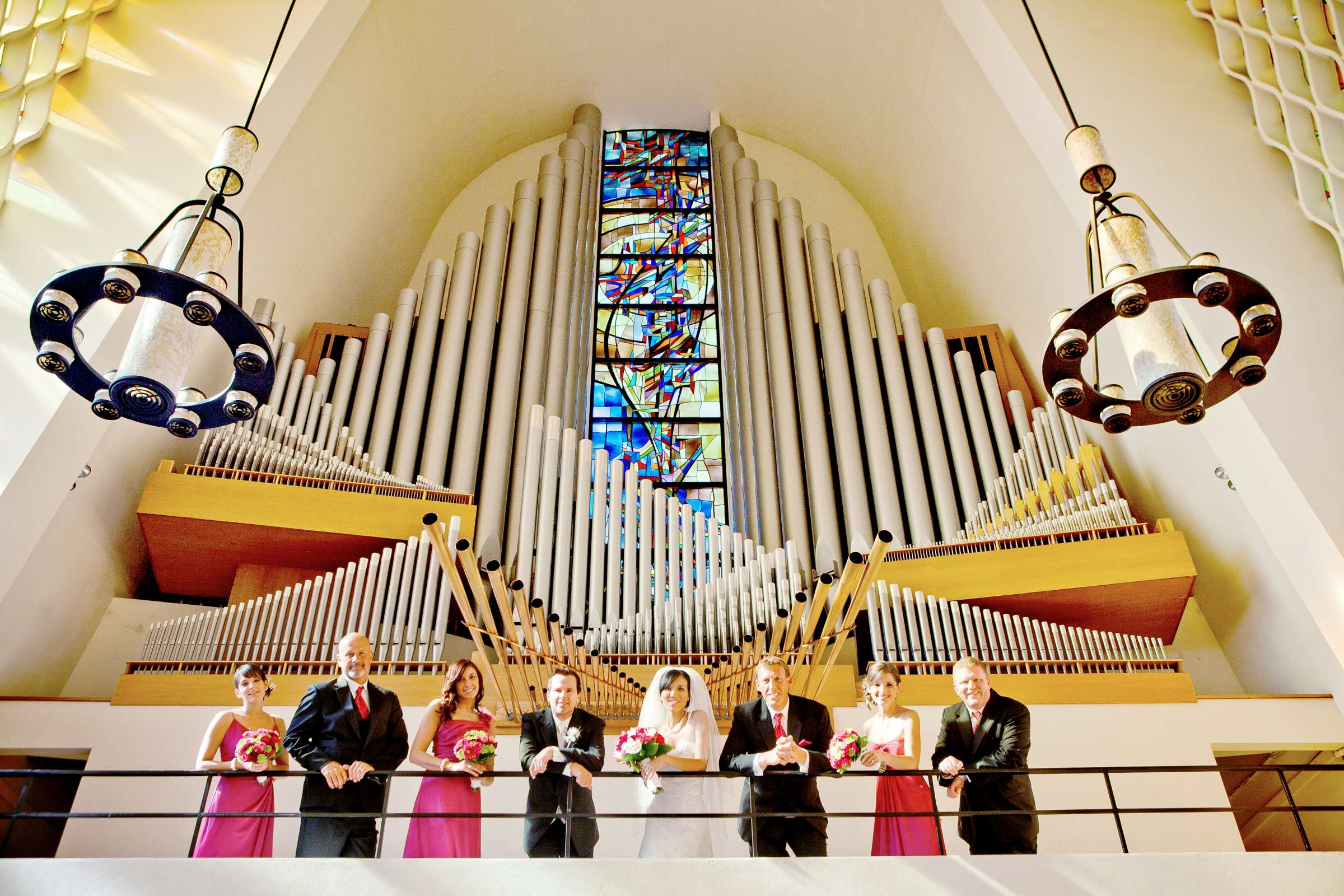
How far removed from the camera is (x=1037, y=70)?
27.1 ft

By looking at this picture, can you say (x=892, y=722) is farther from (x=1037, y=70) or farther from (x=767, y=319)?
(x=767, y=319)

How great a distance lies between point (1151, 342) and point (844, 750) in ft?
7.45

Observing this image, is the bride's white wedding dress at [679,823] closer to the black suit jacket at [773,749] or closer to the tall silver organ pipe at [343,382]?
the black suit jacket at [773,749]

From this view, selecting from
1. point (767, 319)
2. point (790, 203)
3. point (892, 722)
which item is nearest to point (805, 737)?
point (892, 722)

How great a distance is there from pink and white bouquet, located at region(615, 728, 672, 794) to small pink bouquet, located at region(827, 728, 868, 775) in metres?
0.71

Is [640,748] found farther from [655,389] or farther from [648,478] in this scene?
[655,389]

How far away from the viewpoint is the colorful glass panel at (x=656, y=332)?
11.8 metres

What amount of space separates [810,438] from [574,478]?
241cm

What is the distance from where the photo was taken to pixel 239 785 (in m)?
4.77

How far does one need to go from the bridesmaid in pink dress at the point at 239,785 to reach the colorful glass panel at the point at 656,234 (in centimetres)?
858

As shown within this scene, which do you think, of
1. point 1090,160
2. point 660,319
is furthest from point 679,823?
point 660,319

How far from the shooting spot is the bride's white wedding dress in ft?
15.2

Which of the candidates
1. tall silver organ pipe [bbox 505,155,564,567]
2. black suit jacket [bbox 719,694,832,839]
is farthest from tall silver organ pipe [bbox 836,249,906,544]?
black suit jacket [bbox 719,694,832,839]

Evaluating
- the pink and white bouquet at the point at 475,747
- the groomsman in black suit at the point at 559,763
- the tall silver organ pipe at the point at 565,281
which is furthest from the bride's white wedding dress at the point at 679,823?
the tall silver organ pipe at the point at 565,281
